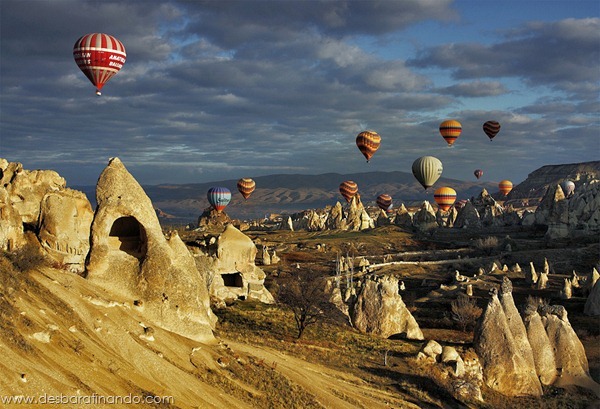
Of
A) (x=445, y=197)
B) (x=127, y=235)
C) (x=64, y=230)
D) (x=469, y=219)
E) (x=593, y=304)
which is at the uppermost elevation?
(x=445, y=197)

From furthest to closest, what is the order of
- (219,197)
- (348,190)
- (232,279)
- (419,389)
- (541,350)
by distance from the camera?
(348,190) < (219,197) < (232,279) < (541,350) < (419,389)

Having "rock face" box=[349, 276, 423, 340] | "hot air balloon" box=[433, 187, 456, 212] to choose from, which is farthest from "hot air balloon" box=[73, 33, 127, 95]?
"hot air balloon" box=[433, 187, 456, 212]

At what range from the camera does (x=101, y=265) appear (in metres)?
20.2

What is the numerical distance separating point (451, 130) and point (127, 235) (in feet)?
318

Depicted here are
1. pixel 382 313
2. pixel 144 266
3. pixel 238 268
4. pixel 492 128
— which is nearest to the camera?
pixel 144 266

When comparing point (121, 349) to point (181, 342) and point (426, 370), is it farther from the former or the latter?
point (426, 370)

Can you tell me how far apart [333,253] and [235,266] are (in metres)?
67.1

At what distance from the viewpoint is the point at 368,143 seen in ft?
357

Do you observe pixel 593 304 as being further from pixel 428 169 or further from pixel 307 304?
pixel 428 169

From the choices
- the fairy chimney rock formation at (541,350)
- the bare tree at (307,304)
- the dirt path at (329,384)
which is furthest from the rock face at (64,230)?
the fairy chimney rock formation at (541,350)

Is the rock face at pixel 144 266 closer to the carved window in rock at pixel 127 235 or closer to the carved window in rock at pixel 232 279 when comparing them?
the carved window in rock at pixel 127 235

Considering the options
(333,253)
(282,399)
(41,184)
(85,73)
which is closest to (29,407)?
(282,399)

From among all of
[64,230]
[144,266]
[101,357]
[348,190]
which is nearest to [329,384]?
[144,266]

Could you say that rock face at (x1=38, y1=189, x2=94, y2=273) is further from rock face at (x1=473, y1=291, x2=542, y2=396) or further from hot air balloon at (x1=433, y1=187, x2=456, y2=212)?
hot air balloon at (x1=433, y1=187, x2=456, y2=212)
